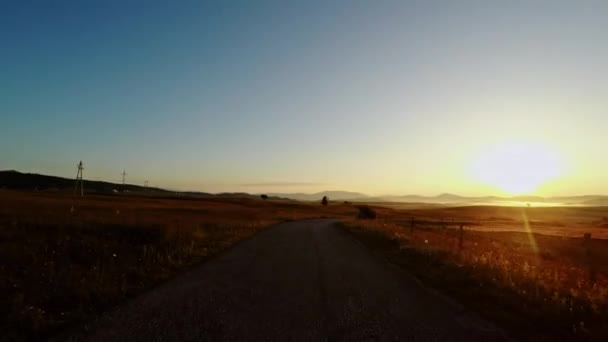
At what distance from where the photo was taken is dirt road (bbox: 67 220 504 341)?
7230 mm

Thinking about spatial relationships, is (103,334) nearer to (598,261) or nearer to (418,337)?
(418,337)

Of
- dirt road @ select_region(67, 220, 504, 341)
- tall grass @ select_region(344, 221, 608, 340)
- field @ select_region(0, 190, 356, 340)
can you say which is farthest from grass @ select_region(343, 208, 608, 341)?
field @ select_region(0, 190, 356, 340)

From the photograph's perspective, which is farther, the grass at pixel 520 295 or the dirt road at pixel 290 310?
the grass at pixel 520 295

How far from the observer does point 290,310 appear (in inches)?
350

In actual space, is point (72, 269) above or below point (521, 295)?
above

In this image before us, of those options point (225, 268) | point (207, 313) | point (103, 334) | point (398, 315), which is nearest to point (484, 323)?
point (398, 315)

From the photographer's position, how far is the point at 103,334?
23.2ft

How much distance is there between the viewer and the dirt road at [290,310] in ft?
23.7

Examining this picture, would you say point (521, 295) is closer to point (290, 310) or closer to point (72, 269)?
point (290, 310)

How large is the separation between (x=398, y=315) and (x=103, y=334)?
5.03 meters

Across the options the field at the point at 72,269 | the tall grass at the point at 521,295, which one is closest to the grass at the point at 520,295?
the tall grass at the point at 521,295

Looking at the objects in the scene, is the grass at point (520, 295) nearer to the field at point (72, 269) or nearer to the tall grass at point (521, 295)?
the tall grass at point (521, 295)

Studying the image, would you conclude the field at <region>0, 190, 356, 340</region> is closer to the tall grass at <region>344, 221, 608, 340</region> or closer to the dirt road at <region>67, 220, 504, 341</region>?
the dirt road at <region>67, 220, 504, 341</region>

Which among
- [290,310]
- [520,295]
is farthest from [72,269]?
[520,295]
